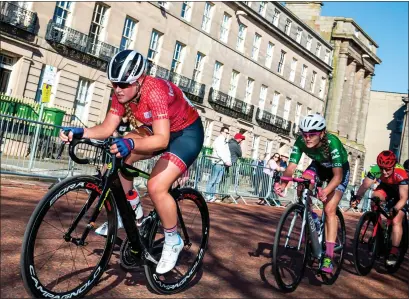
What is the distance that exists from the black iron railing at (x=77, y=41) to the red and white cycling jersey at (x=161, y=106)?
20.2 metres

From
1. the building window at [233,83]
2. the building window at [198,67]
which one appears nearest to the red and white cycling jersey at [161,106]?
the building window at [198,67]

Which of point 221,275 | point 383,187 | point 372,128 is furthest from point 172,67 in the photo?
point 372,128

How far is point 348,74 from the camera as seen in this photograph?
170 feet

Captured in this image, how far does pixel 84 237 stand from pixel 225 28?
31.4 metres

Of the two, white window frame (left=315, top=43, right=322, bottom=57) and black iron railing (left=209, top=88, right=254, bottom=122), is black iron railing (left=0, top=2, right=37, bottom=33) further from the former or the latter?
white window frame (left=315, top=43, right=322, bottom=57)

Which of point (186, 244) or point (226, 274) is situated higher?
point (186, 244)

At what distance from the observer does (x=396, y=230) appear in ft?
21.2

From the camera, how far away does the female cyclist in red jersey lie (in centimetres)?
320

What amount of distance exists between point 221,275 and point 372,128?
74260mm

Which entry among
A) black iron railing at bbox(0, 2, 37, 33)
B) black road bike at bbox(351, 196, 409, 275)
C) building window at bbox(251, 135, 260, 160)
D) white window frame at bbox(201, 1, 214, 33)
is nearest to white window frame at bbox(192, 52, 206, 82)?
white window frame at bbox(201, 1, 214, 33)

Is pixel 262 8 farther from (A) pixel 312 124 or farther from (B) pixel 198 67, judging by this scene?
(A) pixel 312 124

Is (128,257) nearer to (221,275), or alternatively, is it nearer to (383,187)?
(221,275)

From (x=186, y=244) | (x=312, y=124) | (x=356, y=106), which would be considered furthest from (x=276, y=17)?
(x=186, y=244)

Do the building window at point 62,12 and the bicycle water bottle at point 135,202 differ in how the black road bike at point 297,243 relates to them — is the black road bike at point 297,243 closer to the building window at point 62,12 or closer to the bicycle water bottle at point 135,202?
the bicycle water bottle at point 135,202
